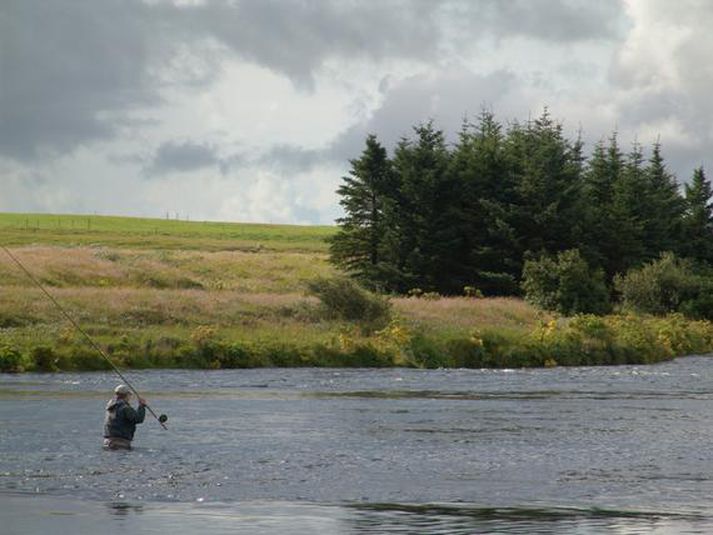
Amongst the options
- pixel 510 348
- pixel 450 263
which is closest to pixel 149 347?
pixel 510 348

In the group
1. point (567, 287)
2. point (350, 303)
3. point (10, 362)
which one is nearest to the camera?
point (10, 362)

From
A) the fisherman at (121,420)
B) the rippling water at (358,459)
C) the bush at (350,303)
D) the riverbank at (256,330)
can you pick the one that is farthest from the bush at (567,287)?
the fisherman at (121,420)

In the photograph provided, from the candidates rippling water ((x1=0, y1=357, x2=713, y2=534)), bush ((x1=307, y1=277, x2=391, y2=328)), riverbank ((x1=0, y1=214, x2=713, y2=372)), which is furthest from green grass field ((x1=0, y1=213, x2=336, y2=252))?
rippling water ((x1=0, y1=357, x2=713, y2=534))

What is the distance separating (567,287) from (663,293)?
28.3 feet

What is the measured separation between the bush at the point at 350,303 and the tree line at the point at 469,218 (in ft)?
70.2

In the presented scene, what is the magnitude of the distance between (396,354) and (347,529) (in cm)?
3694

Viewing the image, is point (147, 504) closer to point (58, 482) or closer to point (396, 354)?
point (58, 482)

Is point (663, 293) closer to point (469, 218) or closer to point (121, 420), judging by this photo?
point (469, 218)

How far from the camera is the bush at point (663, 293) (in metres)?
85.7

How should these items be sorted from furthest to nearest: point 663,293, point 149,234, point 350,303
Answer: point 149,234 → point 663,293 → point 350,303

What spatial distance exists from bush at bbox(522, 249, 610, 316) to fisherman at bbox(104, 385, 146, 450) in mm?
53432

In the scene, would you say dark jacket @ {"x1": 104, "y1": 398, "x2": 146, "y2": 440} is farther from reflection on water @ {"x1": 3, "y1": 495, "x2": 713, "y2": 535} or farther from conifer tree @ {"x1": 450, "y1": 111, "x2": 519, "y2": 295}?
conifer tree @ {"x1": 450, "y1": 111, "x2": 519, "y2": 295}

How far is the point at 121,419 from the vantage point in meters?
28.8

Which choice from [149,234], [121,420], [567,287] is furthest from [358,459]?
[149,234]
